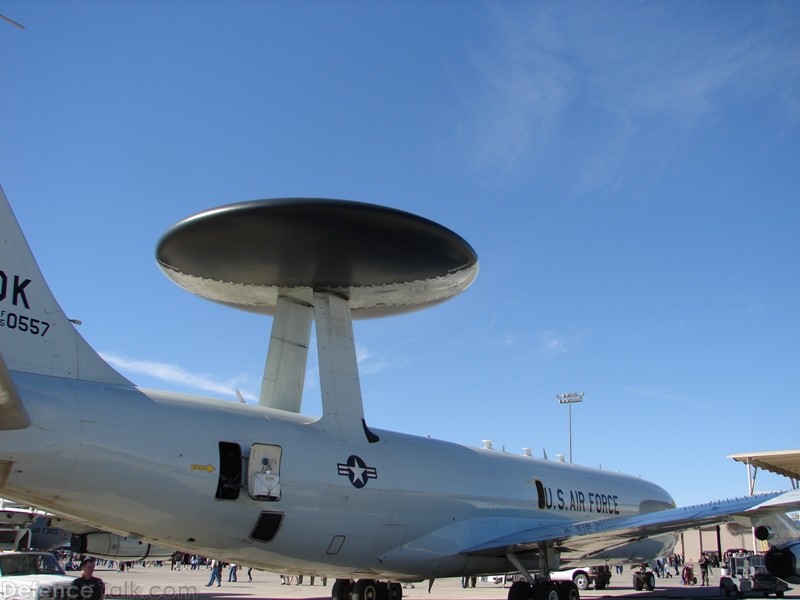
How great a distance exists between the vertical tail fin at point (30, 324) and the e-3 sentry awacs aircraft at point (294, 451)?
0.02 metres

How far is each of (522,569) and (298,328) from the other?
7239 mm

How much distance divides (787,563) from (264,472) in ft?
38.7

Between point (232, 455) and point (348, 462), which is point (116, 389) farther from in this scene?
point (348, 462)

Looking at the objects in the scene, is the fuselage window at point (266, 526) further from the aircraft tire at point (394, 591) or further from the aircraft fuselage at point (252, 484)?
the aircraft tire at point (394, 591)

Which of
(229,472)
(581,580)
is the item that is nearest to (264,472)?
(229,472)

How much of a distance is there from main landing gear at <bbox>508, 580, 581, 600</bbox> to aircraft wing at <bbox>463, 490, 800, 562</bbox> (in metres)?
0.78

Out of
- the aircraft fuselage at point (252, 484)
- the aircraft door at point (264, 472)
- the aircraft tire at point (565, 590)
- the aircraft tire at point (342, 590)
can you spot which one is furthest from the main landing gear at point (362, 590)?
the aircraft door at point (264, 472)

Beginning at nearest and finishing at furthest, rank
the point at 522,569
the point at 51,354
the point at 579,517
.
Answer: the point at 51,354
the point at 522,569
the point at 579,517

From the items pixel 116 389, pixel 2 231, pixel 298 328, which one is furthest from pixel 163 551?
pixel 2 231

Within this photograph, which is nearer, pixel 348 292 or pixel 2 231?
pixel 2 231

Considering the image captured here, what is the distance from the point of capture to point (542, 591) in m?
16.4

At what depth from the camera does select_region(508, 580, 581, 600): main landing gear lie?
53.8 ft

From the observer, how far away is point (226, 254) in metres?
15.6

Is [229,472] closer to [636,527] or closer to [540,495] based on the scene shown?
[636,527]
